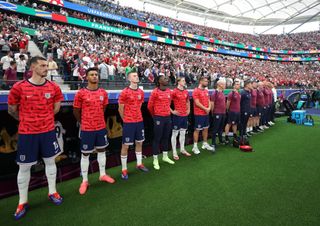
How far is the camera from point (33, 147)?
9.64ft

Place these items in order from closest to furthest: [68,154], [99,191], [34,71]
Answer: [34,71], [99,191], [68,154]

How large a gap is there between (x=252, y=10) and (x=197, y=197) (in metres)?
53.5

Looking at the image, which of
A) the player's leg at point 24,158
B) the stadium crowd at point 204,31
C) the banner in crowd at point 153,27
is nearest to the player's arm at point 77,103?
the player's leg at point 24,158

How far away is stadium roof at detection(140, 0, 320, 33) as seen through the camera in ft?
139

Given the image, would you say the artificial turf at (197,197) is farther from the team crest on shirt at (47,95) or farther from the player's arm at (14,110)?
the team crest on shirt at (47,95)

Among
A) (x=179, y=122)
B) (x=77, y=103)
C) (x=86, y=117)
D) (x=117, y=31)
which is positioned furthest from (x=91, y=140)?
(x=117, y=31)

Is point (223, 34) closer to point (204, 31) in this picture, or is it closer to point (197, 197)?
point (204, 31)

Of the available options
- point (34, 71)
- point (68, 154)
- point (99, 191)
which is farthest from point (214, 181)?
point (34, 71)

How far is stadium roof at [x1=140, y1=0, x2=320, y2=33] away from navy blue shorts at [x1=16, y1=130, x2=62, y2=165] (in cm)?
4030

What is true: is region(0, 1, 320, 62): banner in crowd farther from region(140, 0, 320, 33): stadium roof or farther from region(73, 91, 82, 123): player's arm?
region(73, 91, 82, 123): player's arm

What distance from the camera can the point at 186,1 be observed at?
40.1 m

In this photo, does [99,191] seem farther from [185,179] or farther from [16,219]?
[185,179]

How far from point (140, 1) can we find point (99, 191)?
130ft

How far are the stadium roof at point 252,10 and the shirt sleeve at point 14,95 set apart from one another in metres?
40.1
